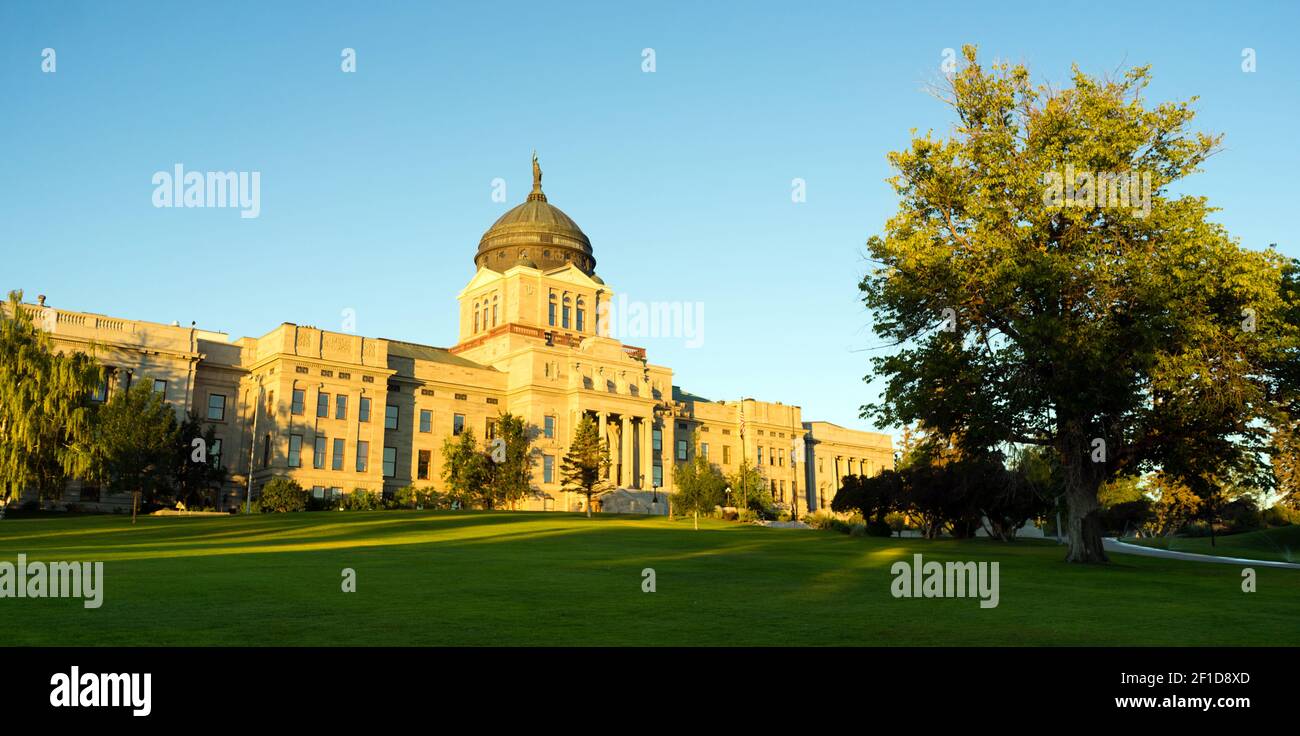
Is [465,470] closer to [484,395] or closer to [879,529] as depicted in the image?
[484,395]

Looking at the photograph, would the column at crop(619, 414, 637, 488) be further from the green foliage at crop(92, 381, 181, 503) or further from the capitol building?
the green foliage at crop(92, 381, 181, 503)

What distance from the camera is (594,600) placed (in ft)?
59.4

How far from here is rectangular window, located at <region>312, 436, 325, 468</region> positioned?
264ft

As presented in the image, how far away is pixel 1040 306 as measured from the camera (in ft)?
114

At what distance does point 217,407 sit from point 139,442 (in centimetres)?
2053

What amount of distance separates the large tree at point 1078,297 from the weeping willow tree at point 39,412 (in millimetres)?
39307

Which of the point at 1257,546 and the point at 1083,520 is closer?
the point at 1083,520

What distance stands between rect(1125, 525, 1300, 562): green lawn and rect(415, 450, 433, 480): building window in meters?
58.3

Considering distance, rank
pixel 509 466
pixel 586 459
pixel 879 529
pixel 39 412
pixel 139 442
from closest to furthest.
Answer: pixel 39 412 → pixel 879 529 → pixel 139 442 → pixel 586 459 → pixel 509 466

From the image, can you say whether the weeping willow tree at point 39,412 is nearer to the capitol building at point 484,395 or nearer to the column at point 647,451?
the capitol building at point 484,395

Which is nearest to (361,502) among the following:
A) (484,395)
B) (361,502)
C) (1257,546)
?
(361,502)
